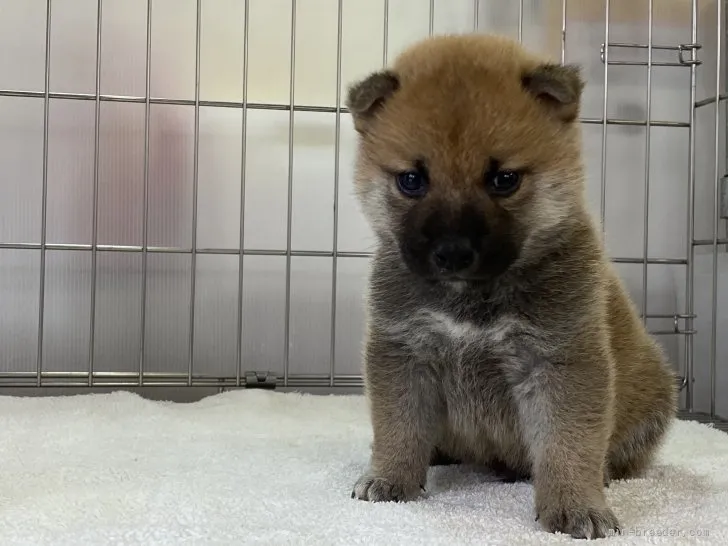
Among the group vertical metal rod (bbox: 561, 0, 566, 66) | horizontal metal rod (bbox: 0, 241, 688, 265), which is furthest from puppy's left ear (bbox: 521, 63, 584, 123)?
vertical metal rod (bbox: 561, 0, 566, 66)

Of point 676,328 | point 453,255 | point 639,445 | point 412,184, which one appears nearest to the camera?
point 453,255

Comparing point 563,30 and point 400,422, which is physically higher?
point 563,30

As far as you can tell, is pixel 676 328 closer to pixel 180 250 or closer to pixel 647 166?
pixel 647 166

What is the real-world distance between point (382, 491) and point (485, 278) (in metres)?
0.39

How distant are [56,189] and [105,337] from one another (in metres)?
0.46

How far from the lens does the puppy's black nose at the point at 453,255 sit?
3.41ft

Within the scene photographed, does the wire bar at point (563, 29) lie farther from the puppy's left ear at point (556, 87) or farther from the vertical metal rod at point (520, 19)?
the puppy's left ear at point (556, 87)

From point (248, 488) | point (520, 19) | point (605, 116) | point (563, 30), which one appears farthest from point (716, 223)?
point (248, 488)

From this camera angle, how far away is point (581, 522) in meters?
1.08

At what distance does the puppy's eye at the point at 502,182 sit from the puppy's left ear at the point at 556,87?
0.15 m

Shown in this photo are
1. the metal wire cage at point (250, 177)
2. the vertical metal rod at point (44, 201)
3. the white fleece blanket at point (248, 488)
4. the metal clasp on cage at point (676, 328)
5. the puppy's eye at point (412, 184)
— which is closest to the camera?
the white fleece blanket at point (248, 488)

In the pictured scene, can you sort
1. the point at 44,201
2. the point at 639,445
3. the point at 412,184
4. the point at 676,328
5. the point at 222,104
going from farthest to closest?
the point at 676,328
the point at 222,104
the point at 44,201
the point at 639,445
the point at 412,184

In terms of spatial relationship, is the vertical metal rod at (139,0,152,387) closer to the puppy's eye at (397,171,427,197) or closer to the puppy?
the puppy

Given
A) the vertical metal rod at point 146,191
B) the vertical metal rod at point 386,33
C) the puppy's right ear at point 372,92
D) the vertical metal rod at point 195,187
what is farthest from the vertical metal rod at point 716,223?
the vertical metal rod at point 146,191
